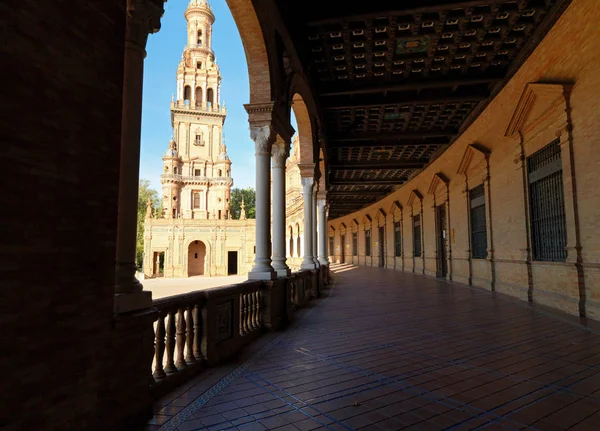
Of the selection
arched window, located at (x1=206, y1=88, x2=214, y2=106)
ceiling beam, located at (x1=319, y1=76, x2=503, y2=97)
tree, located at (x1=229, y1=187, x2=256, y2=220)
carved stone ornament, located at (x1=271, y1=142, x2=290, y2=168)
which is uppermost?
arched window, located at (x1=206, y1=88, x2=214, y2=106)

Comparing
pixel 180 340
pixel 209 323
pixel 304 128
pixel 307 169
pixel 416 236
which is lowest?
pixel 180 340

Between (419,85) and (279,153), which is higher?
(419,85)

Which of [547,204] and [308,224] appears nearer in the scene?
[547,204]

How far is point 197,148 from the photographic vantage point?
5322 centimetres

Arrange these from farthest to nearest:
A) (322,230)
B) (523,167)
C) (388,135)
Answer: (322,230) < (388,135) < (523,167)

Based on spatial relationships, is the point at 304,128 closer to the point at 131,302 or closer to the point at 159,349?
the point at 159,349

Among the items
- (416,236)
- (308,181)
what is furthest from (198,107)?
(308,181)

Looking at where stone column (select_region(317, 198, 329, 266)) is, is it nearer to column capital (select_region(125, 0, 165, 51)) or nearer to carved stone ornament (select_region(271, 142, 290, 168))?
carved stone ornament (select_region(271, 142, 290, 168))

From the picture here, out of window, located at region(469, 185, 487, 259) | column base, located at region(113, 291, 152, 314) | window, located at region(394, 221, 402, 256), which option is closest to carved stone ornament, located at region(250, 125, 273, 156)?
column base, located at region(113, 291, 152, 314)

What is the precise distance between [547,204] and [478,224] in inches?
192

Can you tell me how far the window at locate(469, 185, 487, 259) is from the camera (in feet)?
44.3

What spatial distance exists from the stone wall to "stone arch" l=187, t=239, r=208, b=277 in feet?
121

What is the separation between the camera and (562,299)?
8.35 meters

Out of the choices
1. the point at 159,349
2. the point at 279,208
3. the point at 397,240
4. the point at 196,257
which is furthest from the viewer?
the point at 196,257
